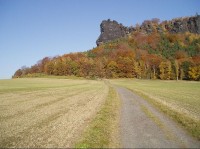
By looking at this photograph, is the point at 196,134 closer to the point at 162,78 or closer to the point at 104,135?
the point at 104,135

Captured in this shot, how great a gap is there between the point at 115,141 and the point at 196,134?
5332mm

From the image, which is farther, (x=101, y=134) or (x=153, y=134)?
(x=101, y=134)

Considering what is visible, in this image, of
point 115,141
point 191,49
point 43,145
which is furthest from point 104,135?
point 191,49

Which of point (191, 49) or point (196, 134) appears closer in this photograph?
point (196, 134)

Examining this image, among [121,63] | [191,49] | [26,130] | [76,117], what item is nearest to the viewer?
[26,130]

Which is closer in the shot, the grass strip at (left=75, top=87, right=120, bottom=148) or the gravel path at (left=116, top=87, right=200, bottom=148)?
the gravel path at (left=116, top=87, right=200, bottom=148)

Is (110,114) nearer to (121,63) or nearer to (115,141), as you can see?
(115,141)

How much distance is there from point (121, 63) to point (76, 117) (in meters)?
126

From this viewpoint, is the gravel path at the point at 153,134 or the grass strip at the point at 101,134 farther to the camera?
the grass strip at the point at 101,134

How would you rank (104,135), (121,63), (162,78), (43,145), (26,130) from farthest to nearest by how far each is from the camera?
(121,63), (162,78), (26,130), (104,135), (43,145)

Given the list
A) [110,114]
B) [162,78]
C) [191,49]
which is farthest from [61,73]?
[110,114]

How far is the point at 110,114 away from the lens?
913 inches

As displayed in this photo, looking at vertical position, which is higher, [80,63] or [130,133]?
[80,63]

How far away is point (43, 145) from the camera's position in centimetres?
1384
